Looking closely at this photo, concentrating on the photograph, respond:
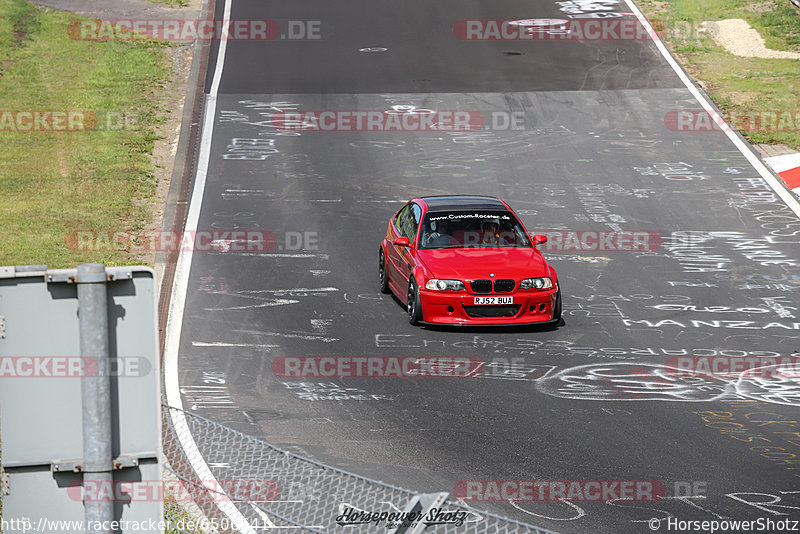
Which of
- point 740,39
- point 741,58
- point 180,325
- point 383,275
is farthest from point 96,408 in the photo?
point 740,39

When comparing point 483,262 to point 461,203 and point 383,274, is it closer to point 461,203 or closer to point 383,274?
point 461,203

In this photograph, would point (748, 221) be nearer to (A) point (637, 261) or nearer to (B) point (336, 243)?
(A) point (637, 261)

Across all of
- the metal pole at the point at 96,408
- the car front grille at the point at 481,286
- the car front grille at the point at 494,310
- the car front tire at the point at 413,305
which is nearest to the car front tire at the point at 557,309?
the car front grille at the point at 494,310

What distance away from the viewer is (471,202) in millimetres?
16500

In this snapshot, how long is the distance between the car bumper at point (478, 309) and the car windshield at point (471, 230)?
1385 mm

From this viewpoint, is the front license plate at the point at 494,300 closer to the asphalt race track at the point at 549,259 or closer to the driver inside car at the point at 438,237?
the asphalt race track at the point at 549,259

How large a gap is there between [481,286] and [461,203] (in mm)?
2329

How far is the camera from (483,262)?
49.1 feet

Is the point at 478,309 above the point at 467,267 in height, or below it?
below

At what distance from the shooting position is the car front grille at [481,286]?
14.4m

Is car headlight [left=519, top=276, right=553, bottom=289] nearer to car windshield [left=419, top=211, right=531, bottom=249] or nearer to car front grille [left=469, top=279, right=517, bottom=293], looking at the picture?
car front grille [left=469, top=279, right=517, bottom=293]

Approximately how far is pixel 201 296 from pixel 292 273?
182 centimetres

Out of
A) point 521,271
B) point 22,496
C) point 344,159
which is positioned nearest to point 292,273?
point 521,271

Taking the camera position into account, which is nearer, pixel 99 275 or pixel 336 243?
pixel 99 275
